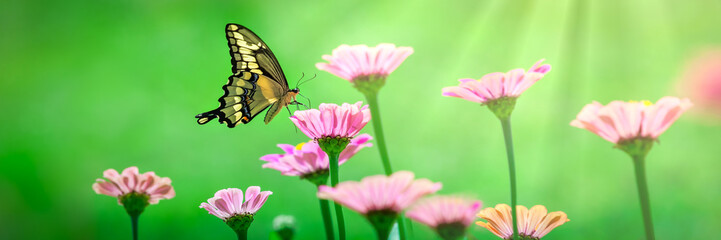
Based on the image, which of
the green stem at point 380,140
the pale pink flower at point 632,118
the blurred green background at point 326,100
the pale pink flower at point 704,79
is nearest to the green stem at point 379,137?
the green stem at point 380,140

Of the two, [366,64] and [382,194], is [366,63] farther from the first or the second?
[382,194]

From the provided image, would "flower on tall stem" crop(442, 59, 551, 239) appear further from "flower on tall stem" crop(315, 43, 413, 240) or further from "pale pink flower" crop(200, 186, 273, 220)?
"pale pink flower" crop(200, 186, 273, 220)

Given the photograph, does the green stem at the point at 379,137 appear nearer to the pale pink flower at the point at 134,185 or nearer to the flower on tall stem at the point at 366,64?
the flower on tall stem at the point at 366,64

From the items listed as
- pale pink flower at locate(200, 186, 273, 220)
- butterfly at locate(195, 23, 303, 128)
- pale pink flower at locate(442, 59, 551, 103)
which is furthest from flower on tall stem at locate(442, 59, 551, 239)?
butterfly at locate(195, 23, 303, 128)

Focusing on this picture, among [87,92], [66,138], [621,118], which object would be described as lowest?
[621,118]

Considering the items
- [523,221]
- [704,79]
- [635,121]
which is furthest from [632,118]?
[704,79]

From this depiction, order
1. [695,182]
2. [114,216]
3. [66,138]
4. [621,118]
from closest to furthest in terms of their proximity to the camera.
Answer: [621,118], [695,182], [114,216], [66,138]

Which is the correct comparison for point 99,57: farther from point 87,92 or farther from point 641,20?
point 641,20

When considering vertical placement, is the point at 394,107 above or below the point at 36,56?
below

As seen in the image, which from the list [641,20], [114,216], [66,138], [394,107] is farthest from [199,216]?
[641,20]
